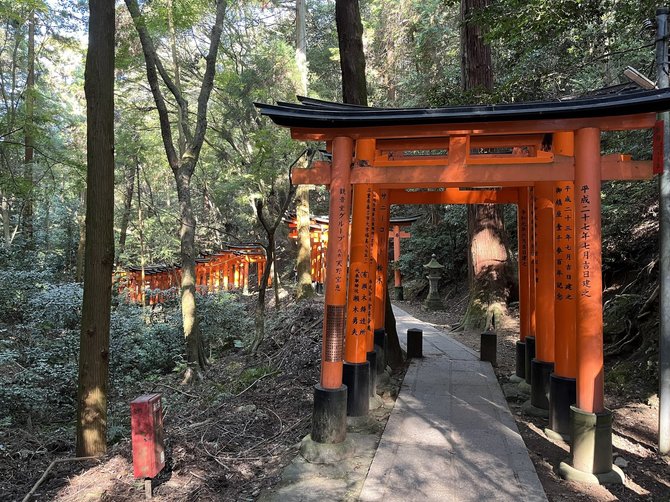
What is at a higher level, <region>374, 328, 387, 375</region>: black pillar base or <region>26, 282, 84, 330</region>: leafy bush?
<region>26, 282, 84, 330</region>: leafy bush

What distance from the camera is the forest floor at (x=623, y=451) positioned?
4.18 meters

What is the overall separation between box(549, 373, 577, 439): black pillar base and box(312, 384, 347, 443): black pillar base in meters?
2.39

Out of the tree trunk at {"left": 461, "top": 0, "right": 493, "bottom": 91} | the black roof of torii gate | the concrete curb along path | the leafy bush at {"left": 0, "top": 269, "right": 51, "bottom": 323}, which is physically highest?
the tree trunk at {"left": 461, "top": 0, "right": 493, "bottom": 91}

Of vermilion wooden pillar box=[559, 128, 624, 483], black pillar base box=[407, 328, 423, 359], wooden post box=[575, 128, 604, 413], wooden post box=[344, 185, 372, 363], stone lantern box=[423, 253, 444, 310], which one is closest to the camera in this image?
vermilion wooden pillar box=[559, 128, 624, 483]

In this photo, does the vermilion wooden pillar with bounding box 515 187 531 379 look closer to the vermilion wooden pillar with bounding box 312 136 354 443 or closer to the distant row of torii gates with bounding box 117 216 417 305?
the vermilion wooden pillar with bounding box 312 136 354 443

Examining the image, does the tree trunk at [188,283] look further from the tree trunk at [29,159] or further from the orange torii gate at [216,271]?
the orange torii gate at [216,271]

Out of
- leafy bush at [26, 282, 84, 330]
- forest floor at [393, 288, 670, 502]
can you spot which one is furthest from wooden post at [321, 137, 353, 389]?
leafy bush at [26, 282, 84, 330]

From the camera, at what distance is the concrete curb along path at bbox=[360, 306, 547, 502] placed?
4.14m

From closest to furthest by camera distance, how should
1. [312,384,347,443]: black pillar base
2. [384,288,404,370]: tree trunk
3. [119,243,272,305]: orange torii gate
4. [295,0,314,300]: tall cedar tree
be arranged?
[312,384,347,443]: black pillar base
[384,288,404,370]: tree trunk
[295,0,314,300]: tall cedar tree
[119,243,272,305]: orange torii gate

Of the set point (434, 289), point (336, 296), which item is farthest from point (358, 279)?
point (434, 289)

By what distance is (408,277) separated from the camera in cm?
2361

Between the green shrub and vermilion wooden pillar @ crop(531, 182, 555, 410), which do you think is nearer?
vermilion wooden pillar @ crop(531, 182, 555, 410)

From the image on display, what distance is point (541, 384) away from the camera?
20.9 ft

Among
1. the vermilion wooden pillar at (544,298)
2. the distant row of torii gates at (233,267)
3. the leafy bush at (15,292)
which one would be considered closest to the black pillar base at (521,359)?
the vermilion wooden pillar at (544,298)
